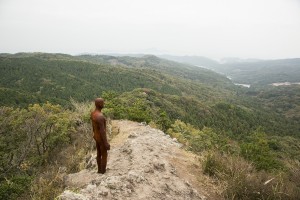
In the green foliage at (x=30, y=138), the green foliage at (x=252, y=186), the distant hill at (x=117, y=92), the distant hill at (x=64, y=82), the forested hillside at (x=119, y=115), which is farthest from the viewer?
the distant hill at (x=64, y=82)

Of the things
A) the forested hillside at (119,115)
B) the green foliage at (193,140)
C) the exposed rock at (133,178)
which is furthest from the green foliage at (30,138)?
the exposed rock at (133,178)

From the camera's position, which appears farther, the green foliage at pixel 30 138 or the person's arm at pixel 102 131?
the green foliage at pixel 30 138

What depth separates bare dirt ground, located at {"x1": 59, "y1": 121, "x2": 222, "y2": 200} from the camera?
5790mm

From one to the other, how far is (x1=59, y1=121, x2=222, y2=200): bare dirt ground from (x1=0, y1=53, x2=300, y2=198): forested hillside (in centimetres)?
74

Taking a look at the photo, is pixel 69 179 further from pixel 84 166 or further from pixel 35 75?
pixel 35 75

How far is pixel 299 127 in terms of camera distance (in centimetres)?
9138

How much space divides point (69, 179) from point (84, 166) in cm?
126

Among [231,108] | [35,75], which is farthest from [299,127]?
[35,75]

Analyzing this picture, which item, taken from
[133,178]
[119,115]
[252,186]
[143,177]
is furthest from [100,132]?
[119,115]

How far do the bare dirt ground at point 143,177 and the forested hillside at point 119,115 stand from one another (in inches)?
29.0

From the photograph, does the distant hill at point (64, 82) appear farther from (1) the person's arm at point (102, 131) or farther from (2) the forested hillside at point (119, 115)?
(1) the person's arm at point (102, 131)

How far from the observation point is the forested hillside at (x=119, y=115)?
47.9ft

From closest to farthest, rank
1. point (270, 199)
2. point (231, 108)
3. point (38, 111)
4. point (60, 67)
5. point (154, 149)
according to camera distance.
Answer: point (270, 199) → point (154, 149) → point (38, 111) → point (231, 108) → point (60, 67)

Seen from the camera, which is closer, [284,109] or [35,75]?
[35,75]
